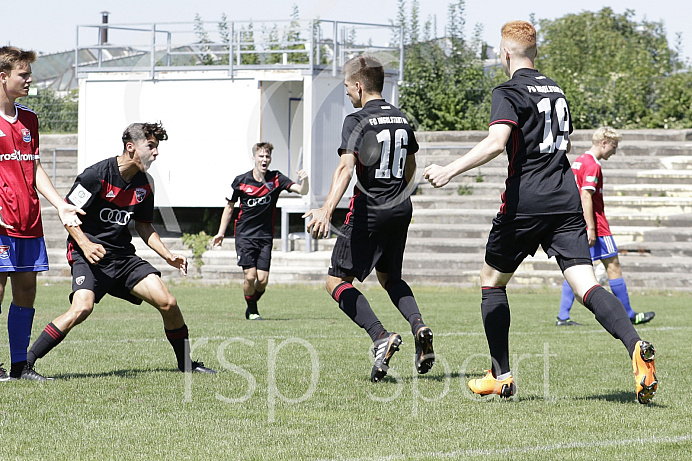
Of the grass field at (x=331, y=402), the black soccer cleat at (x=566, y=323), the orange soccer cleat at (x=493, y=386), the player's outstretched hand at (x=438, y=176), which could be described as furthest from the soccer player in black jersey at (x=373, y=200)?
the black soccer cleat at (x=566, y=323)

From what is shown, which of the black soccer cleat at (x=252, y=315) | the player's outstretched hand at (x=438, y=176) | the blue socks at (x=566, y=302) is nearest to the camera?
the player's outstretched hand at (x=438, y=176)

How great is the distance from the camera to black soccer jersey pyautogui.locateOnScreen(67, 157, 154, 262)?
6.91 m

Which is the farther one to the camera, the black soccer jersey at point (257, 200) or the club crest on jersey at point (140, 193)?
the black soccer jersey at point (257, 200)

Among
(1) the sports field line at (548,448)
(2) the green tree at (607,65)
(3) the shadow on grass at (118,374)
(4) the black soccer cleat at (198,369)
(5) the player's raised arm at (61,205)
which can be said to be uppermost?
(2) the green tree at (607,65)

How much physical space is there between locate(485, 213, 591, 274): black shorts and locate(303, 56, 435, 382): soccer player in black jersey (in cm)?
112

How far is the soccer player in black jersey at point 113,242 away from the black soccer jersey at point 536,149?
2596 mm

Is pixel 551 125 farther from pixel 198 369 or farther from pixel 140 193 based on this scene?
pixel 198 369

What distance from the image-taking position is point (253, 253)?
13.4 m

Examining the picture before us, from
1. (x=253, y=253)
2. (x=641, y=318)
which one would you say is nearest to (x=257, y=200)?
(x=253, y=253)

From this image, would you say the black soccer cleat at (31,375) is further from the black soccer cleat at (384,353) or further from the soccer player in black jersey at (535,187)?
the soccer player in black jersey at (535,187)

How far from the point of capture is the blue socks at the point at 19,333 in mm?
6922

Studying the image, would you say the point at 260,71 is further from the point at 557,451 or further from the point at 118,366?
the point at 557,451

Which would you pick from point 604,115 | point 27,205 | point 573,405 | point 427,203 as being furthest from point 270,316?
A: point 604,115

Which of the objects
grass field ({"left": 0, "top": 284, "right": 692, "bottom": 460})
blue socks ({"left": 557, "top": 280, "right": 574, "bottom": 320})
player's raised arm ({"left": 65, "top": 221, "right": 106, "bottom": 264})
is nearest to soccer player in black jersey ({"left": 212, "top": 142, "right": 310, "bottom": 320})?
grass field ({"left": 0, "top": 284, "right": 692, "bottom": 460})
